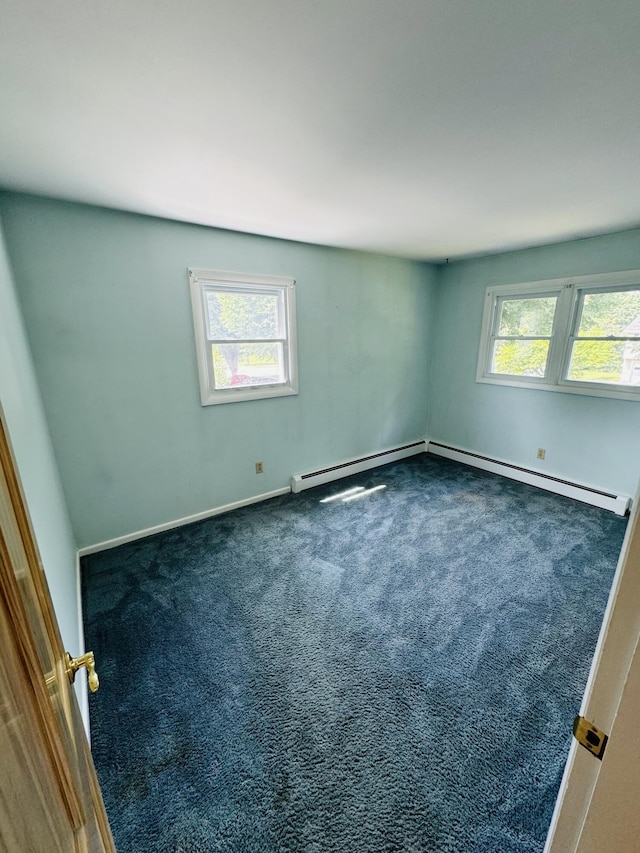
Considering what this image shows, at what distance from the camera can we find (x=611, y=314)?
2980 millimetres

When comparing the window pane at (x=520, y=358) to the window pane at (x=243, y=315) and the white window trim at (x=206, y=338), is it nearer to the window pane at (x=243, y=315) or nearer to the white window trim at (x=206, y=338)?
the white window trim at (x=206, y=338)

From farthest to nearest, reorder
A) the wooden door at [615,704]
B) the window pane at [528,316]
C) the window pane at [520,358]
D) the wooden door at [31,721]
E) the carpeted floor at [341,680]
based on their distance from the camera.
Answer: the window pane at [520,358] → the window pane at [528,316] → the carpeted floor at [341,680] → the wooden door at [615,704] → the wooden door at [31,721]

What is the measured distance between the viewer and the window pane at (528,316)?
133 inches

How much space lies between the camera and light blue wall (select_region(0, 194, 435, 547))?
7.00 feet

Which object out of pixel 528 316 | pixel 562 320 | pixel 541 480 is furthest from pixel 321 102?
pixel 541 480

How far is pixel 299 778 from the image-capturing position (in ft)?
4.03

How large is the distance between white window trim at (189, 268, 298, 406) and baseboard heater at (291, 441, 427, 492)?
90cm

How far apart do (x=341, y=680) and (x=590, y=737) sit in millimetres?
1254

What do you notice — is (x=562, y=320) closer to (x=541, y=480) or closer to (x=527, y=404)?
(x=527, y=404)

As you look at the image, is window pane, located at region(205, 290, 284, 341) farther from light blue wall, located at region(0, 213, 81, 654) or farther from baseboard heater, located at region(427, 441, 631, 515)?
baseboard heater, located at region(427, 441, 631, 515)

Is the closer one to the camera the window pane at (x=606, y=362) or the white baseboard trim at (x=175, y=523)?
the white baseboard trim at (x=175, y=523)

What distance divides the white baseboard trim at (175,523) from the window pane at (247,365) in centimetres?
108

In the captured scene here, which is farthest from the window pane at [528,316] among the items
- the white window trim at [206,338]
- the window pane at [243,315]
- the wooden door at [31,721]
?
the wooden door at [31,721]

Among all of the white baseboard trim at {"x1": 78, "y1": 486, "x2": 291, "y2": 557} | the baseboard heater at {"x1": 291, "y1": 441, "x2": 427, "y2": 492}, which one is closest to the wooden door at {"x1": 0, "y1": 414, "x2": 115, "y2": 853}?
the white baseboard trim at {"x1": 78, "y1": 486, "x2": 291, "y2": 557}
